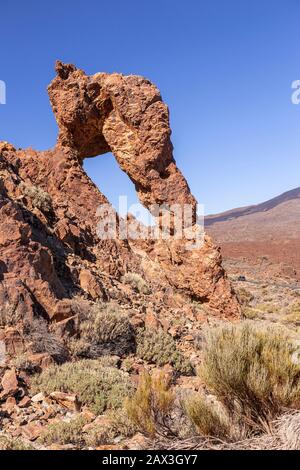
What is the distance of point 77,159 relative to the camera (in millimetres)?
→ 14148

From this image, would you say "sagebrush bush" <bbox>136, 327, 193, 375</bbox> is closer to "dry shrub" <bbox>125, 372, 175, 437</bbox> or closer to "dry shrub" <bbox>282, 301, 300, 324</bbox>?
"dry shrub" <bbox>125, 372, 175, 437</bbox>

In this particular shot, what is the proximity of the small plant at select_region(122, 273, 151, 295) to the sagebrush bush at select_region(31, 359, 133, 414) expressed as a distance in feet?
16.0

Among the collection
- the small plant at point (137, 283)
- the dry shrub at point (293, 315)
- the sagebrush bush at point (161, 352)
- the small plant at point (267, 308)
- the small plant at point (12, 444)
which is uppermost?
the small plant at point (137, 283)

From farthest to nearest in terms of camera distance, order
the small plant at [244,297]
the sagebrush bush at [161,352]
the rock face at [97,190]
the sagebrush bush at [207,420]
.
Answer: the small plant at [244,297] → the rock face at [97,190] → the sagebrush bush at [161,352] → the sagebrush bush at [207,420]

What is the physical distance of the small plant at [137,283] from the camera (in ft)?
35.4

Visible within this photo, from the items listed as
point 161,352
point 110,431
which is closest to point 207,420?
point 110,431

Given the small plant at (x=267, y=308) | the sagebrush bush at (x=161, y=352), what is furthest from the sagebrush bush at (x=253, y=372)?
the small plant at (x=267, y=308)

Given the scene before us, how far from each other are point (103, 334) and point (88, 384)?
168 cm

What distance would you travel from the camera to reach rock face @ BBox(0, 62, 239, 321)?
10523mm

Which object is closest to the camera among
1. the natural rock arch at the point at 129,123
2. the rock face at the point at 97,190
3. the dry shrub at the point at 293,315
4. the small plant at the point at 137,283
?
the rock face at the point at 97,190

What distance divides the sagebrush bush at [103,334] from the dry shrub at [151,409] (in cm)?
263

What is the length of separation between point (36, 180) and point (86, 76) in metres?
3.81

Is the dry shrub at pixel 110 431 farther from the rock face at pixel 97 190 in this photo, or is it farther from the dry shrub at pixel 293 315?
the dry shrub at pixel 293 315

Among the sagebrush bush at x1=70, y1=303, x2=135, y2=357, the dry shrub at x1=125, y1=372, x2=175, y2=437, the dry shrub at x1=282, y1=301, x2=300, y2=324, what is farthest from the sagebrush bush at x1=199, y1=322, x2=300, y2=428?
the dry shrub at x1=282, y1=301, x2=300, y2=324
